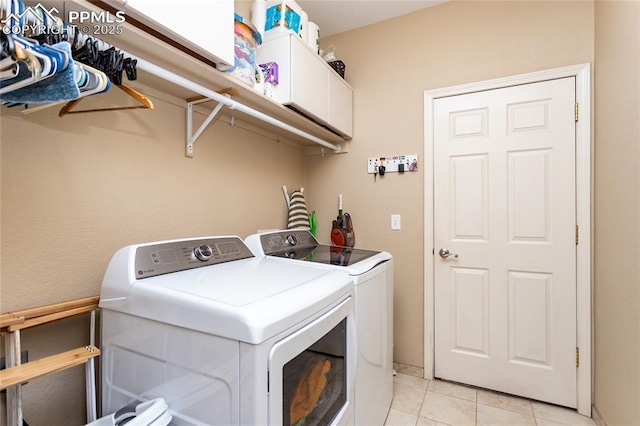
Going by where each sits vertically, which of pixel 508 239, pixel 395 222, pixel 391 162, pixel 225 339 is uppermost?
pixel 391 162

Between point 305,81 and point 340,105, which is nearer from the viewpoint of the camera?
point 305,81

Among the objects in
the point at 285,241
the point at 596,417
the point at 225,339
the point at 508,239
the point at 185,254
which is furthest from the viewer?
the point at 508,239

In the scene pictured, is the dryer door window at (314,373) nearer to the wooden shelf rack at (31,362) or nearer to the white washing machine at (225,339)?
the white washing machine at (225,339)

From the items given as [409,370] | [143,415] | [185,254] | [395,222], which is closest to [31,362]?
[143,415]

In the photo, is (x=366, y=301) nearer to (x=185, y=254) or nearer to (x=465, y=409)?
(x=185, y=254)

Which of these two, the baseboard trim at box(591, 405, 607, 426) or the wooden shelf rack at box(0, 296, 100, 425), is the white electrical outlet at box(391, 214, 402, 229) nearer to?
the baseboard trim at box(591, 405, 607, 426)

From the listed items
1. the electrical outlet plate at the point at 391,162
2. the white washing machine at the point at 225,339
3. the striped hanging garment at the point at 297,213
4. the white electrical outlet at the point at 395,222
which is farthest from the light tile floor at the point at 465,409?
the electrical outlet plate at the point at 391,162

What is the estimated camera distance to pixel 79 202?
1.22 meters

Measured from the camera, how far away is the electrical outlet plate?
242 centimetres

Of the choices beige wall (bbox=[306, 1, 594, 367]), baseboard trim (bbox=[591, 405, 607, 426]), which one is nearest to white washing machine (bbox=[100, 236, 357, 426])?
beige wall (bbox=[306, 1, 594, 367])

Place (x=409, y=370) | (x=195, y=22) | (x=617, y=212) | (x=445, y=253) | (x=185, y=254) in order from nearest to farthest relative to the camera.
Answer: (x=195, y=22) < (x=185, y=254) < (x=617, y=212) < (x=445, y=253) < (x=409, y=370)

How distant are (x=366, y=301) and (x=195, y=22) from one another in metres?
1.37

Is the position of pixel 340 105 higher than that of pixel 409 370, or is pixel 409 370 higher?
pixel 340 105

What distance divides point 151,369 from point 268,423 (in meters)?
0.44
